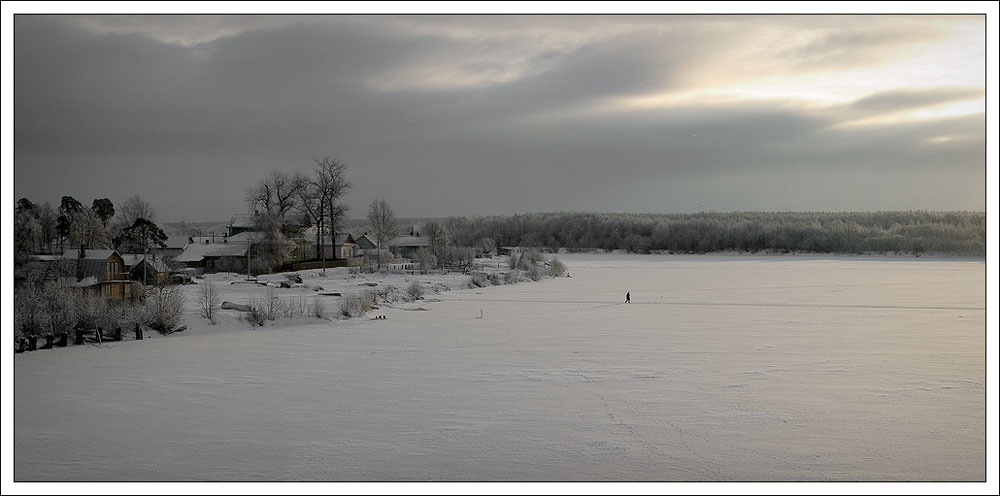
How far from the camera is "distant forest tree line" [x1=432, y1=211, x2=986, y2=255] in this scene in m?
46.3

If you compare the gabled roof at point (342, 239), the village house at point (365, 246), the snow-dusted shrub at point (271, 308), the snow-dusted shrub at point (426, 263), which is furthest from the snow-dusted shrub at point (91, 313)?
the village house at point (365, 246)

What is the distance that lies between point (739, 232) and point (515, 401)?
2806 inches

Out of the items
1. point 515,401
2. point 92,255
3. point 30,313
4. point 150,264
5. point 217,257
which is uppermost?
point 92,255

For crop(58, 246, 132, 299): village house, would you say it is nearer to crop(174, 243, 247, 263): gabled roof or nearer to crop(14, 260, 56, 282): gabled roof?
crop(14, 260, 56, 282): gabled roof

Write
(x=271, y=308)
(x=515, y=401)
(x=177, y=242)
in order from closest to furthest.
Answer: (x=515, y=401)
(x=271, y=308)
(x=177, y=242)

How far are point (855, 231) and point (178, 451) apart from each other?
61062 millimetres

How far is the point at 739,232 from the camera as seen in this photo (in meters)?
76.1

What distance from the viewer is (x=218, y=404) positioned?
9.05 meters

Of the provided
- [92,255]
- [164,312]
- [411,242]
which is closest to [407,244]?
[411,242]

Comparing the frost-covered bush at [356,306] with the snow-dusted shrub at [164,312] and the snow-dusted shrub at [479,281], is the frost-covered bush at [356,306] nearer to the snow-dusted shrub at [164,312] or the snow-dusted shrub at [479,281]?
the snow-dusted shrub at [164,312]

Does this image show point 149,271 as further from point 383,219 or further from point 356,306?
point 383,219

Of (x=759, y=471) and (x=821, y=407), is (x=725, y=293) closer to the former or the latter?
(x=821, y=407)

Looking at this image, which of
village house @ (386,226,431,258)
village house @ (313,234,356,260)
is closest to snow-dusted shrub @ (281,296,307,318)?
village house @ (313,234,356,260)

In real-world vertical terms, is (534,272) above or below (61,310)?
above
